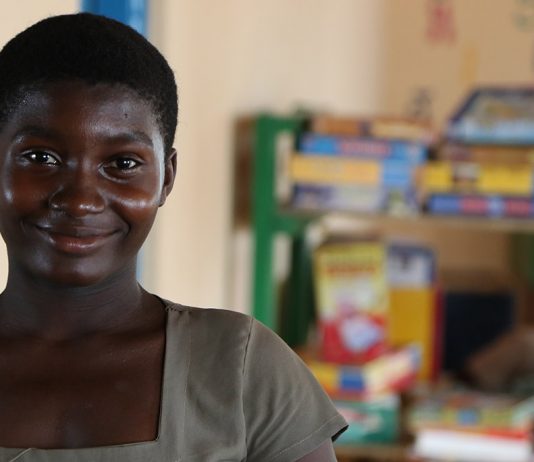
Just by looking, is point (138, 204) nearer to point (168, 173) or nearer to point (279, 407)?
point (168, 173)

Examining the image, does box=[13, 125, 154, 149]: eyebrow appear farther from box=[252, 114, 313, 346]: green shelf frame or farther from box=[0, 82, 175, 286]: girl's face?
box=[252, 114, 313, 346]: green shelf frame

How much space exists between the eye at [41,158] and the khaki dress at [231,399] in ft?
0.54

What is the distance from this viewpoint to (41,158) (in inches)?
32.1

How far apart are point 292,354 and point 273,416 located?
6 cm

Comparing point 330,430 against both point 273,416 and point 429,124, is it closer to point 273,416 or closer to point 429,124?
point 273,416

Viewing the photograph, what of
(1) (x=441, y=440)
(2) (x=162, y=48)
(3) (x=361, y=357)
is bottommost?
(1) (x=441, y=440)

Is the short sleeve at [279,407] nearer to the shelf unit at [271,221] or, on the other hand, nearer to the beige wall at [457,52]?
the shelf unit at [271,221]

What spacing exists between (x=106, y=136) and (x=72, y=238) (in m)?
0.08

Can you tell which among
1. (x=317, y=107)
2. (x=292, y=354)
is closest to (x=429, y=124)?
(x=317, y=107)

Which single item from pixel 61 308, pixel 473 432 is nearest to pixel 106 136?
pixel 61 308

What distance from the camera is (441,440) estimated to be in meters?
2.35

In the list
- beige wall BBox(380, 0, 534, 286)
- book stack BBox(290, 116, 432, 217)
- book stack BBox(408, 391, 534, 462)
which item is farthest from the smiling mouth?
beige wall BBox(380, 0, 534, 286)

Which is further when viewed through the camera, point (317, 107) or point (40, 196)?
point (317, 107)

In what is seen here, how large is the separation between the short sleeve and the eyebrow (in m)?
0.17
